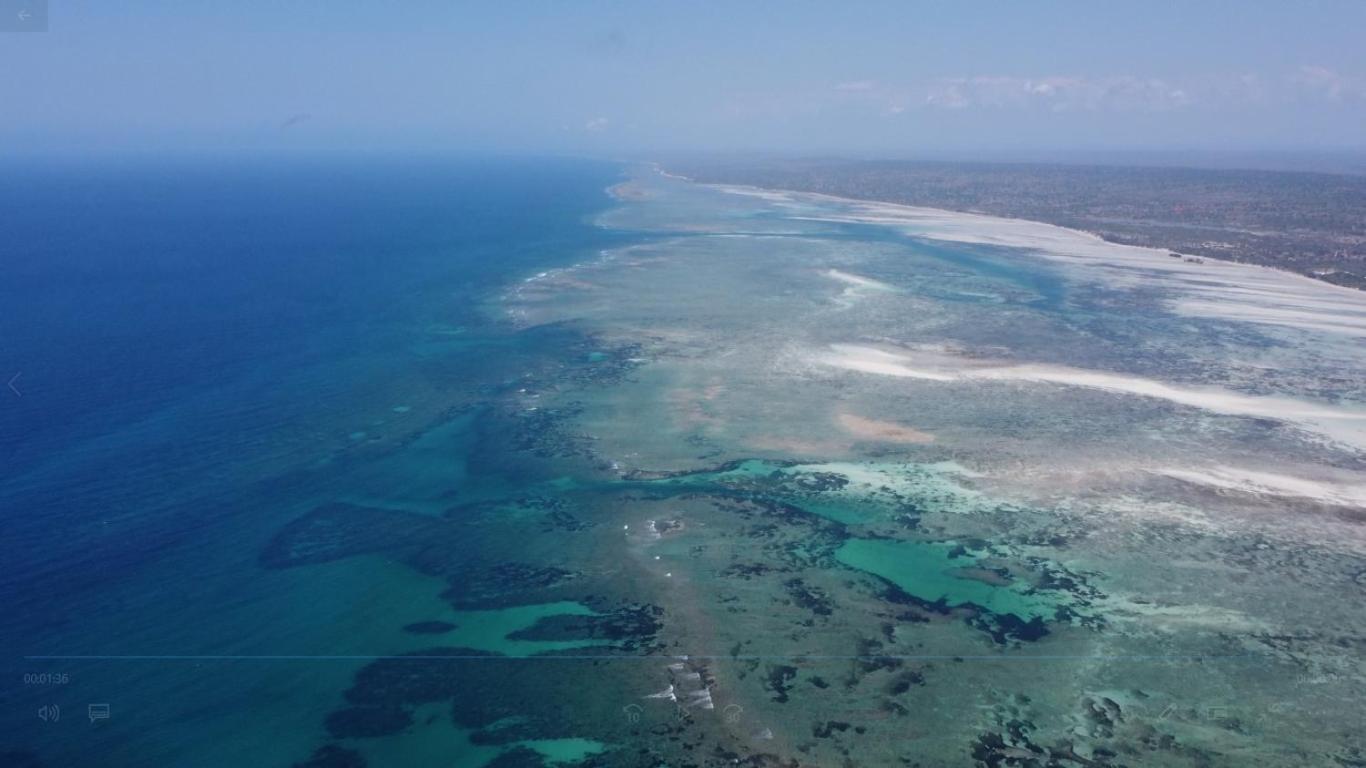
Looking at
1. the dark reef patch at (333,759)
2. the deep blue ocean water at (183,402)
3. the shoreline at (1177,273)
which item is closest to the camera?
the dark reef patch at (333,759)

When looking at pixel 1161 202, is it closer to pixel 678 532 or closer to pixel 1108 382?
pixel 1108 382

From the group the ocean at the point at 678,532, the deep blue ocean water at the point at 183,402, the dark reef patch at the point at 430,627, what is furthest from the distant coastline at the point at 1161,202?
the dark reef patch at the point at 430,627

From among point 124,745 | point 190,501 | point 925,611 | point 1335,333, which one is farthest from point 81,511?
point 1335,333

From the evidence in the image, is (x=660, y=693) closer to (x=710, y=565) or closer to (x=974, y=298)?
(x=710, y=565)

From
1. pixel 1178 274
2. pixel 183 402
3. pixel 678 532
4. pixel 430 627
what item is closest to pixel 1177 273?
pixel 1178 274

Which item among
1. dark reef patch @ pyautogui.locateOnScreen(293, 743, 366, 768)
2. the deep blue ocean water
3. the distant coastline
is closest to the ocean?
dark reef patch @ pyautogui.locateOnScreen(293, 743, 366, 768)

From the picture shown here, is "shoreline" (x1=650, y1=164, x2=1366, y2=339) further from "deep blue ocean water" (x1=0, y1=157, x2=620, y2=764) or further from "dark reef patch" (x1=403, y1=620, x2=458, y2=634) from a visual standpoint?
"dark reef patch" (x1=403, y1=620, x2=458, y2=634)

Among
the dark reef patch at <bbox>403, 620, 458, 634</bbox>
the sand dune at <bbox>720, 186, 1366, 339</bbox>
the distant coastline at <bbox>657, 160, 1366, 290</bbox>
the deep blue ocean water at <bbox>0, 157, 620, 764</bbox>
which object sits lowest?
the dark reef patch at <bbox>403, 620, 458, 634</bbox>

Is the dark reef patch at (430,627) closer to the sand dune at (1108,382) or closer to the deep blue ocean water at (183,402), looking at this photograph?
the deep blue ocean water at (183,402)
